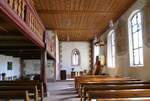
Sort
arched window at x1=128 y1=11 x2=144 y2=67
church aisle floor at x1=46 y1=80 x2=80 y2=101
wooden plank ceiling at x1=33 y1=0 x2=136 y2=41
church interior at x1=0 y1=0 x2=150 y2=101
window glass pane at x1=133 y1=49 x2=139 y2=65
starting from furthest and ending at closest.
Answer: window glass pane at x1=133 y1=49 x2=139 y2=65 → arched window at x1=128 y1=11 x2=144 y2=67 → wooden plank ceiling at x1=33 y1=0 x2=136 y2=41 → church aisle floor at x1=46 y1=80 x2=80 y2=101 → church interior at x1=0 y1=0 x2=150 y2=101

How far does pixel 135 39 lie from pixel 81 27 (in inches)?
197

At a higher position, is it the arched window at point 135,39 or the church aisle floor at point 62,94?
the arched window at point 135,39

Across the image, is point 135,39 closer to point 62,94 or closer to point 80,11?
point 80,11

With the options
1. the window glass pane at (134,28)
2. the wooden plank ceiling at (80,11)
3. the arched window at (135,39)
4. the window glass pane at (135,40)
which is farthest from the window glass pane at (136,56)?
the wooden plank ceiling at (80,11)

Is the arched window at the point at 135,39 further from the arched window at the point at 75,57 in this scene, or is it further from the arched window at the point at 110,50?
the arched window at the point at 75,57

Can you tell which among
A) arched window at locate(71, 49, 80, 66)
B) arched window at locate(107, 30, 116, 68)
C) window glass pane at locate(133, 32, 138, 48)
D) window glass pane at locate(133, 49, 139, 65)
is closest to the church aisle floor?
window glass pane at locate(133, 49, 139, 65)

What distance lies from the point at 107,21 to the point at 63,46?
9120mm

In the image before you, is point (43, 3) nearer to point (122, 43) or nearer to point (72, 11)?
point (72, 11)

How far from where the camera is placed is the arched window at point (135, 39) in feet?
29.0

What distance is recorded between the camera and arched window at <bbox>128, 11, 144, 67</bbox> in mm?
8826

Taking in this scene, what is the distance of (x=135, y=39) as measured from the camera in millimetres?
9359

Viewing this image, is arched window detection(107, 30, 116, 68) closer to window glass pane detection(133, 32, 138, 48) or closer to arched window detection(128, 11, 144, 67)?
arched window detection(128, 11, 144, 67)

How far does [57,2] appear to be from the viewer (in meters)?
8.62

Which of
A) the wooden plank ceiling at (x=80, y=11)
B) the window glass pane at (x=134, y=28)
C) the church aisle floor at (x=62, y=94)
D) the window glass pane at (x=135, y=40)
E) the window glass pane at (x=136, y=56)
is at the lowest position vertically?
the church aisle floor at (x=62, y=94)
